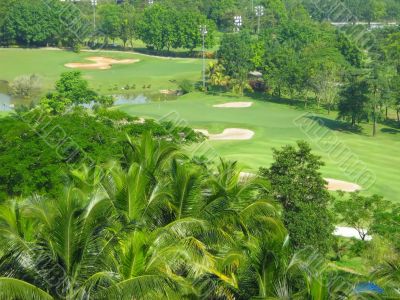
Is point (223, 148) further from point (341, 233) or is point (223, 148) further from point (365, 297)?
point (365, 297)

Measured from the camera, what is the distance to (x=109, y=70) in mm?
95625

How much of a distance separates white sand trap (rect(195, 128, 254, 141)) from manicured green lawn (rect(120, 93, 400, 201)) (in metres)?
0.81

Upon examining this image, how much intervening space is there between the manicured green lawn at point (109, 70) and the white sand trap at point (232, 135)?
30.2 m

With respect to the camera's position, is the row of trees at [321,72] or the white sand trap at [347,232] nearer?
the white sand trap at [347,232]

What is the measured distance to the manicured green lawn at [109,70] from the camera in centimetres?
8619

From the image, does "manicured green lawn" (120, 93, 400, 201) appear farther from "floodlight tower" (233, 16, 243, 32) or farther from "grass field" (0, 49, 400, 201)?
"floodlight tower" (233, 16, 243, 32)

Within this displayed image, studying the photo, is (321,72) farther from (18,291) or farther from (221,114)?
(18,291)

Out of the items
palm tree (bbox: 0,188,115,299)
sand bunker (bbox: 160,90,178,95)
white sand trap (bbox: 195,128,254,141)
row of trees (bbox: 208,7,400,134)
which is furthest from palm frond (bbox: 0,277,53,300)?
sand bunker (bbox: 160,90,178,95)

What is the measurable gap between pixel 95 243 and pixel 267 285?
357cm

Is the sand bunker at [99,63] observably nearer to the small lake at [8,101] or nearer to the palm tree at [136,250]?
the small lake at [8,101]

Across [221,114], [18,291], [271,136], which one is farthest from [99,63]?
[18,291]

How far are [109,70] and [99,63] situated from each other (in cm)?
589

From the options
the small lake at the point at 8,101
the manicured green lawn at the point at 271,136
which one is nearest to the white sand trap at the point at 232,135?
the manicured green lawn at the point at 271,136

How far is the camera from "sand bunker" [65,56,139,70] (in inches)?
3799
